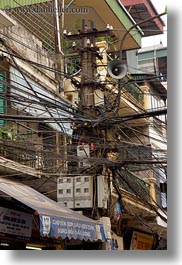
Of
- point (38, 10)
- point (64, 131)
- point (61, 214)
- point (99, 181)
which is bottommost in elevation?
point (61, 214)

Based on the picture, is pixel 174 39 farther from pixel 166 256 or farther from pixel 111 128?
pixel 111 128

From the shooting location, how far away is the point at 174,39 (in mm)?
Answer: 2674

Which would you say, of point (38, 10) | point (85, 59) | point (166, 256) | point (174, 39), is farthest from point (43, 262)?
point (38, 10)

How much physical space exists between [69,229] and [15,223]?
93 cm

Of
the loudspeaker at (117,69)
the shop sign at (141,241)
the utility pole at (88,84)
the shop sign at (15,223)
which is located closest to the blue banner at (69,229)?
the utility pole at (88,84)

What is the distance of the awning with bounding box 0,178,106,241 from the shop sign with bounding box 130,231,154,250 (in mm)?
4482

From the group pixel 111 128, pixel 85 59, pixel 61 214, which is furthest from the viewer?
pixel 85 59

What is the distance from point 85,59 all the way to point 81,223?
2.31m

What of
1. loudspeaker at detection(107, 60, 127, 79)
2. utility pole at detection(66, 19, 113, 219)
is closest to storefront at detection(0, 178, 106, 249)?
utility pole at detection(66, 19, 113, 219)

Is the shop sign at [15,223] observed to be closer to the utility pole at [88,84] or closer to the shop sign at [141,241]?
the utility pole at [88,84]

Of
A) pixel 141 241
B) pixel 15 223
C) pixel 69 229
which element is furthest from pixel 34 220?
pixel 141 241

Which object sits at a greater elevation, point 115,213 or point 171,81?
point 171,81

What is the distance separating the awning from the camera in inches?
203

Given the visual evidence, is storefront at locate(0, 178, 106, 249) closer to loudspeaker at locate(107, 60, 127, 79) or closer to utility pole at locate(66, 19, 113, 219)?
utility pole at locate(66, 19, 113, 219)
